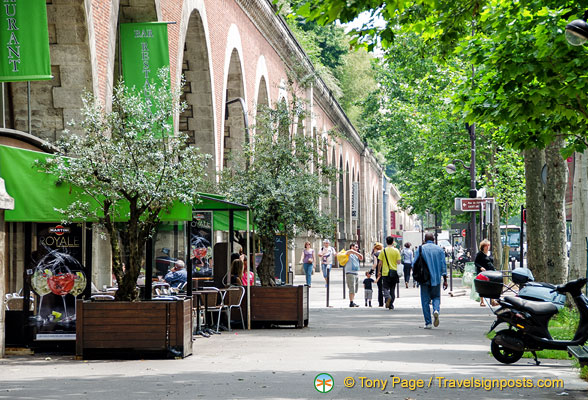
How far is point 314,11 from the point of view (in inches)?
333

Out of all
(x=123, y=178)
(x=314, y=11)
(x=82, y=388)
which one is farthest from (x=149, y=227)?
(x=314, y=11)

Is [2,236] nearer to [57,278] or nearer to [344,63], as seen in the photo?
[57,278]

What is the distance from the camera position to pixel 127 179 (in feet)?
39.4

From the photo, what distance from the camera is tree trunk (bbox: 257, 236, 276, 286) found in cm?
1859

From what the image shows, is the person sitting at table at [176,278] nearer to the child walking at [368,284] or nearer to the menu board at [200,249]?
the menu board at [200,249]

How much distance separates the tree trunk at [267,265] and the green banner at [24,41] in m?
6.55

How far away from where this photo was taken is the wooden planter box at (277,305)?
17.0 metres

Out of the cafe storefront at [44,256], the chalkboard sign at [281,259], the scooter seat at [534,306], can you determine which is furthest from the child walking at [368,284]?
the scooter seat at [534,306]

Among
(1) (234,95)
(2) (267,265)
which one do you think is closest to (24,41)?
(2) (267,265)

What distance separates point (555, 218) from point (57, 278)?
31.9ft

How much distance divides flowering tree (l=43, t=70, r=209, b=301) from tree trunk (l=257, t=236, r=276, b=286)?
5.93m

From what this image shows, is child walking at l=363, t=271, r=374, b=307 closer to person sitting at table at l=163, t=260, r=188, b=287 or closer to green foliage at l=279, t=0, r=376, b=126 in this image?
person sitting at table at l=163, t=260, r=188, b=287

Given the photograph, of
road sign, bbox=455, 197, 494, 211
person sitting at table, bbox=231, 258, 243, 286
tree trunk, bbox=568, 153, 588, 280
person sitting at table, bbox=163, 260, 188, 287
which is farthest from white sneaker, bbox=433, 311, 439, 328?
road sign, bbox=455, 197, 494, 211

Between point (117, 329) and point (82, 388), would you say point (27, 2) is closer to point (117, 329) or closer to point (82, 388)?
point (117, 329)
